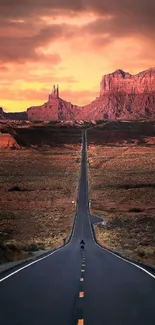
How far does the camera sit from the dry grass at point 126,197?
137ft

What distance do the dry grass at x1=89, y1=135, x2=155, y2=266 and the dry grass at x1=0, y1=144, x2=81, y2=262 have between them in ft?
15.9

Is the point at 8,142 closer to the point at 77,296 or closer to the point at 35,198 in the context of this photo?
the point at 35,198

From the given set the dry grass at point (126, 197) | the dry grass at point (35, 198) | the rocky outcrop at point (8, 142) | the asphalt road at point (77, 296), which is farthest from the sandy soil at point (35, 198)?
the asphalt road at point (77, 296)

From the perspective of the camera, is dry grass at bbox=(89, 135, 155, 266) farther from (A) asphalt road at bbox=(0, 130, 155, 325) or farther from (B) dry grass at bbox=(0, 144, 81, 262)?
(A) asphalt road at bbox=(0, 130, 155, 325)

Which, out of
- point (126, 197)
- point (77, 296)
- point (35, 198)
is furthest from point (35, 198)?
point (77, 296)

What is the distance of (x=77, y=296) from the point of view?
1300 centimetres

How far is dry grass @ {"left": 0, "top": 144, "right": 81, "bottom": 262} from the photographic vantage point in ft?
144

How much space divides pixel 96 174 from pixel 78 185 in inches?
729

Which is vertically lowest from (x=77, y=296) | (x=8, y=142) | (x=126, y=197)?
(x=126, y=197)

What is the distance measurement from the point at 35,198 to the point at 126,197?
15783 millimetres

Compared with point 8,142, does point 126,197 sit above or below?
below

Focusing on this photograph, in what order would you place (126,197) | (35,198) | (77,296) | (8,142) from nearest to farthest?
A: (77,296) < (35,198) < (126,197) < (8,142)

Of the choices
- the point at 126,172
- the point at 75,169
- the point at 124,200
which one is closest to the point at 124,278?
the point at 124,200

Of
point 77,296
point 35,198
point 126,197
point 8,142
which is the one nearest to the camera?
point 77,296
